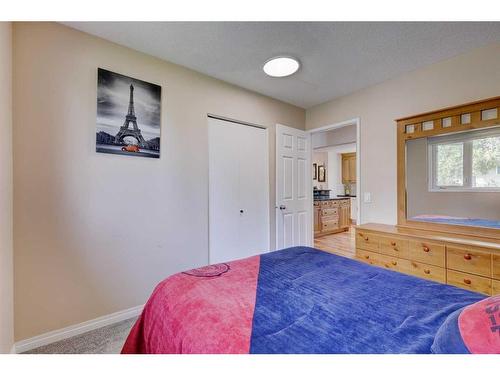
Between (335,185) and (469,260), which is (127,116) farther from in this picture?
(335,185)

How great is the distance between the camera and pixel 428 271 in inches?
78.7

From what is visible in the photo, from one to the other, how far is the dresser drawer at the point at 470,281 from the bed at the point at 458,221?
0.56 m

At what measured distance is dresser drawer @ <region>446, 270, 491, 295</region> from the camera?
66.6 inches

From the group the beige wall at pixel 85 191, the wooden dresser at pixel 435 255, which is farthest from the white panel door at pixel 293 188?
the beige wall at pixel 85 191

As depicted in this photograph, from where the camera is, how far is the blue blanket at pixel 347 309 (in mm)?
761

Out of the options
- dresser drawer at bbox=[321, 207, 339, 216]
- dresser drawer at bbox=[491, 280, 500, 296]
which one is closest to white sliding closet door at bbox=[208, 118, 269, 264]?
dresser drawer at bbox=[491, 280, 500, 296]

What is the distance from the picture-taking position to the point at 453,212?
7.30 feet

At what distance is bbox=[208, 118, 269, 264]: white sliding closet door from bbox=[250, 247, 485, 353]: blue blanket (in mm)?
1344

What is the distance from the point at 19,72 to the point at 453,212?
3.76 m

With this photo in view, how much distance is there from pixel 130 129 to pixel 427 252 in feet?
9.25

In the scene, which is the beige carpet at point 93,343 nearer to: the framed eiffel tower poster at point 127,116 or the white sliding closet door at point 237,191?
the white sliding closet door at point 237,191
